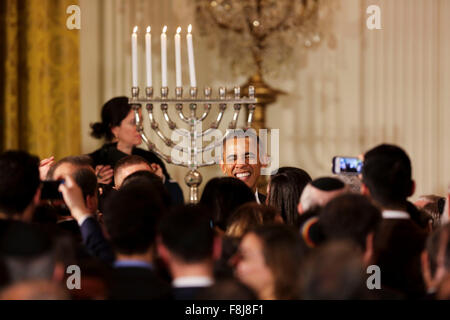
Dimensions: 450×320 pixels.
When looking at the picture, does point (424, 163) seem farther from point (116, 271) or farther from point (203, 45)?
point (116, 271)

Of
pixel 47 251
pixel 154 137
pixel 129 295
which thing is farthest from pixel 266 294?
pixel 154 137

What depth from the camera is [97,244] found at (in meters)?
2.05

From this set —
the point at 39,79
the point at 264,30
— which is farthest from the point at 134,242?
the point at 264,30

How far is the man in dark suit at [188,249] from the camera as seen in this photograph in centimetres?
159

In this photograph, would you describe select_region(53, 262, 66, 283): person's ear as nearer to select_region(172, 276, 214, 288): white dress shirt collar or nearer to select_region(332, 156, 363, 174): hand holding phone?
select_region(172, 276, 214, 288): white dress shirt collar

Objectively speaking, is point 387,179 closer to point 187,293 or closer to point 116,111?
point 187,293

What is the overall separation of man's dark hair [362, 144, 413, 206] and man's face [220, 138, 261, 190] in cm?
103

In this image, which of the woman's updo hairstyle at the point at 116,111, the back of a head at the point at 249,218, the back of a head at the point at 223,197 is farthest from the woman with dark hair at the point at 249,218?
the woman's updo hairstyle at the point at 116,111

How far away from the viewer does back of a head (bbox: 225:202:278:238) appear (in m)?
2.04

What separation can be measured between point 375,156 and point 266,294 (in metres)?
0.66

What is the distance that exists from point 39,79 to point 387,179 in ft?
9.62

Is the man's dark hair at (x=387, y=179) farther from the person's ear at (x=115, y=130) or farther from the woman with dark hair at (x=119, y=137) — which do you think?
the person's ear at (x=115, y=130)

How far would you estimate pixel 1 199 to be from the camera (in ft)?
6.33

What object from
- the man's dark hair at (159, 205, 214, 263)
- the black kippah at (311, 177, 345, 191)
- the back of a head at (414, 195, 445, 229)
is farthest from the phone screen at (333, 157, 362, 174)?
the man's dark hair at (159, 205, 214, 263)
